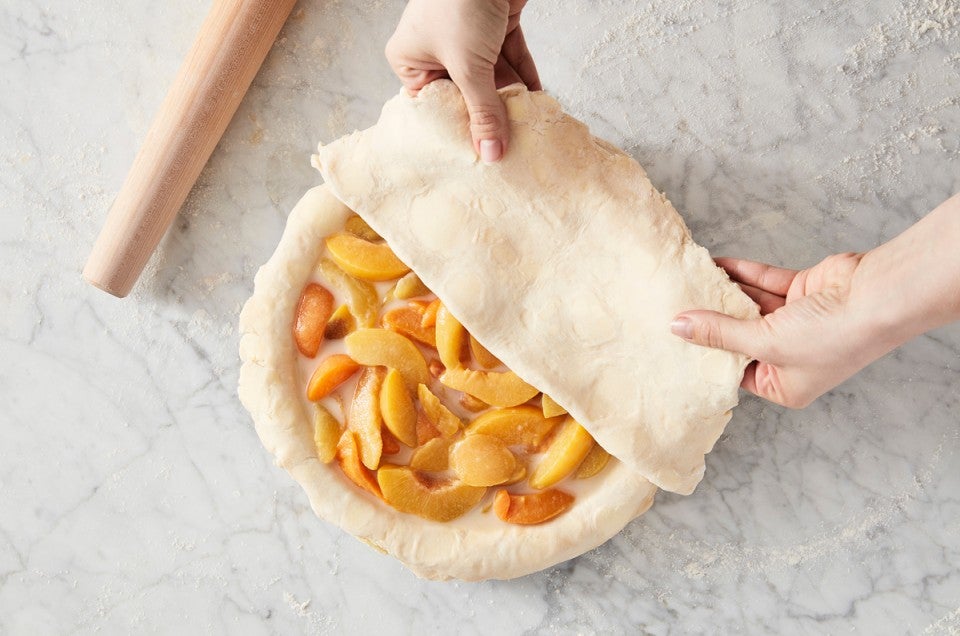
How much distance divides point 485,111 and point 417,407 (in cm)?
80

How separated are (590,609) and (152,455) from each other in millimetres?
1468

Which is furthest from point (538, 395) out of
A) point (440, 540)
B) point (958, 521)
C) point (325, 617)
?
point (958, 521)

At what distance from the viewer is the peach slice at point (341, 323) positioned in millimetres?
2131

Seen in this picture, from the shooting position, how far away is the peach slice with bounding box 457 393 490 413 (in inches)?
82.9

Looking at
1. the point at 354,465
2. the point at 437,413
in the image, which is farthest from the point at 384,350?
the point at 354,465

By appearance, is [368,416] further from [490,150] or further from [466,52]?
[466,52]

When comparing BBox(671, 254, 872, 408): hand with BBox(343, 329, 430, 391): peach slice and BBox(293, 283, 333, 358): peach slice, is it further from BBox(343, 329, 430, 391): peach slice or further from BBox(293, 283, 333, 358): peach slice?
BBox(293, 283, 333, 358): peach slice

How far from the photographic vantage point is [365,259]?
6.88 ft

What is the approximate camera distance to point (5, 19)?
2463 mm

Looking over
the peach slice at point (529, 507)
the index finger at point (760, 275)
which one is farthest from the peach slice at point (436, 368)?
the index finger at point (760, 275)

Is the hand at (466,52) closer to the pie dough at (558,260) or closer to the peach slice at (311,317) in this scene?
the pie dough at (558,260)

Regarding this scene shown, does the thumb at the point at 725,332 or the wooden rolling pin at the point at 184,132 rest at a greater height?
the thumb at the point at 725,332

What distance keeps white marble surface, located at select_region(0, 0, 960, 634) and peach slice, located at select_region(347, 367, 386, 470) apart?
0.47 m

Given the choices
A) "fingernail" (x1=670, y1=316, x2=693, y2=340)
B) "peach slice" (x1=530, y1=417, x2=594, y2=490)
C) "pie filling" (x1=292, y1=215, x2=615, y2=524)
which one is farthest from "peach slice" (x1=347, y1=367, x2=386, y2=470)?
"fingernail" (x1=670, y1=316, x2=693, y2=340)
